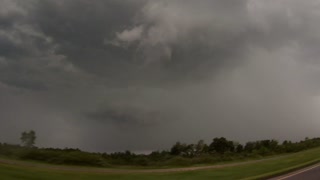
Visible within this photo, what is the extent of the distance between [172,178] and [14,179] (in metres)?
9.83

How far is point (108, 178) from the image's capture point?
25797 mm

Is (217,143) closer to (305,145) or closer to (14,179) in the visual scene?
(305,145)

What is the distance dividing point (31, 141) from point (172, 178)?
56.6 m

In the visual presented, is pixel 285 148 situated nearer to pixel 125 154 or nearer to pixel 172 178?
pixel 125 154

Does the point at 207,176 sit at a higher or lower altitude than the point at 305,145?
lower

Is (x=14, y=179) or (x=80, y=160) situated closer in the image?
(x=14, y=179)

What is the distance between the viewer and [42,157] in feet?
173

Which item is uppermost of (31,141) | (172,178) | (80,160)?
(31,141)

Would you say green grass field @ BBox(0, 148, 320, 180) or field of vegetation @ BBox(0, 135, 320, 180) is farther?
field of vegetation @ BBox(0, 135, 320, 180)

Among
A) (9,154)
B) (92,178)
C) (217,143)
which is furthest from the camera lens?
(217,143)

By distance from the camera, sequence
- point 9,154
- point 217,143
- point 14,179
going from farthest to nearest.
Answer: point 217,143, point 9,154, point 14,179

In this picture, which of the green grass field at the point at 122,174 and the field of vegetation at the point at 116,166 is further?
the field of vegetation at the point at 116,166

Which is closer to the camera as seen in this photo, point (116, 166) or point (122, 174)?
point (122, 174)

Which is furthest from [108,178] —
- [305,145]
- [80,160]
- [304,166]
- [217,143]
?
[217,143]
